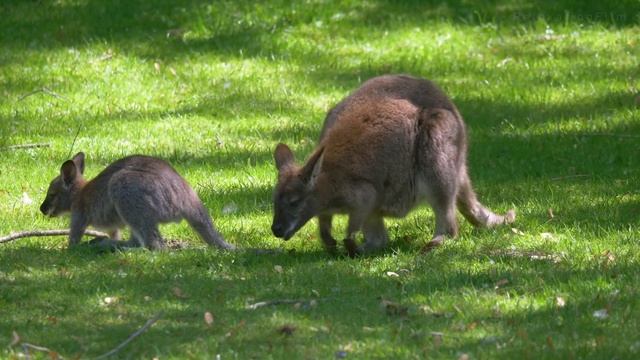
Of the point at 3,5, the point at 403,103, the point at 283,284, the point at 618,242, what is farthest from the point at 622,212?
the point at 3,5

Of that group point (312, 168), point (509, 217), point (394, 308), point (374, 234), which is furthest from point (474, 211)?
point (394, 308)

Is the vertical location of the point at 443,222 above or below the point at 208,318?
below

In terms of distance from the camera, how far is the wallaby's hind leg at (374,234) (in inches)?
421


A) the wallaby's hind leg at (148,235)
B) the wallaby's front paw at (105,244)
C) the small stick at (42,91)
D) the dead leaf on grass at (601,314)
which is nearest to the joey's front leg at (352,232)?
the wallaby's hind leg at (148,235)

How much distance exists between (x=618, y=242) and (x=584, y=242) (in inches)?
9.9

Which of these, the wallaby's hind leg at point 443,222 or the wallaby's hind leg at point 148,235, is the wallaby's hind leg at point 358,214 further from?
the wallaby's hind leg at point 148,235

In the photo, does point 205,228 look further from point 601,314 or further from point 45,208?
point 601,314

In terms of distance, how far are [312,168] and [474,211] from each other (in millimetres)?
1619

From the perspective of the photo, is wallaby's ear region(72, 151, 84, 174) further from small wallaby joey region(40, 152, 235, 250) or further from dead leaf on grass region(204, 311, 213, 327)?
dead leaf on grass region(204, 311, 213, 327)

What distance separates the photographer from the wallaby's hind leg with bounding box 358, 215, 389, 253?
1069 centimetres

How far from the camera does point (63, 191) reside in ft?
36.1

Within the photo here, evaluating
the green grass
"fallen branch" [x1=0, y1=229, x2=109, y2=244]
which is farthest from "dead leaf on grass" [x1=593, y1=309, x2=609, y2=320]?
"fallen branch" [x1=0, y1=229, x2=109, y2=244]

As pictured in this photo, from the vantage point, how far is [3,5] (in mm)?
18391

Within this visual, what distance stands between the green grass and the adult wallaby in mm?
298
